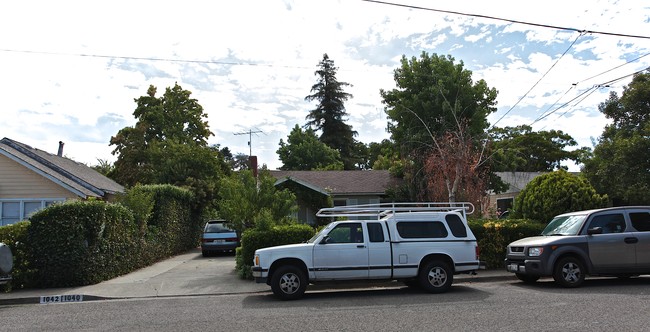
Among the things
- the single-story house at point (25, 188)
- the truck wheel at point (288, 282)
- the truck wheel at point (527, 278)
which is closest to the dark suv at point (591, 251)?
the truck wheel at point (527, 278)

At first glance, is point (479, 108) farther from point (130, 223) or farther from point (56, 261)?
point (56, 261)

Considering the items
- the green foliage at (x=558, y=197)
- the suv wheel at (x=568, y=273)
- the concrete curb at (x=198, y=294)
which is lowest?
the concrete curb at (x=198, y=294)

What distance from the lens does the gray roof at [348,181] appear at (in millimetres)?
27844

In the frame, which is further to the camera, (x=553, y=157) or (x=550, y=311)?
(x=553, y=157)

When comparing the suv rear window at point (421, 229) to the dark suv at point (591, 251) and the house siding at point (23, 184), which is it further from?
the house siding at point (23, 184)

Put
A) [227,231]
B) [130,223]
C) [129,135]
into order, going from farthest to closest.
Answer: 1. [129,135]
2. [227,231]
3. [130,223]

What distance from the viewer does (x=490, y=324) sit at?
26.1ft

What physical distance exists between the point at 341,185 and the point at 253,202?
12469 millimetres

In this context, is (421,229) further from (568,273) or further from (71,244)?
(71,244)

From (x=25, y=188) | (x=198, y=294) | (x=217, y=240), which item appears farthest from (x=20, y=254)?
(x=217, y=240)

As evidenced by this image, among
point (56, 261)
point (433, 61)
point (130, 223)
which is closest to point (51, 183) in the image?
point (130, 223)

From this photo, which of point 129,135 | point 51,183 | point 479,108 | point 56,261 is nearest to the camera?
point 56,261

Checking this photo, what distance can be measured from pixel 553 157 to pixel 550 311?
52.9 metres

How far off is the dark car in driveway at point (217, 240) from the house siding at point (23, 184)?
5.80 meters
